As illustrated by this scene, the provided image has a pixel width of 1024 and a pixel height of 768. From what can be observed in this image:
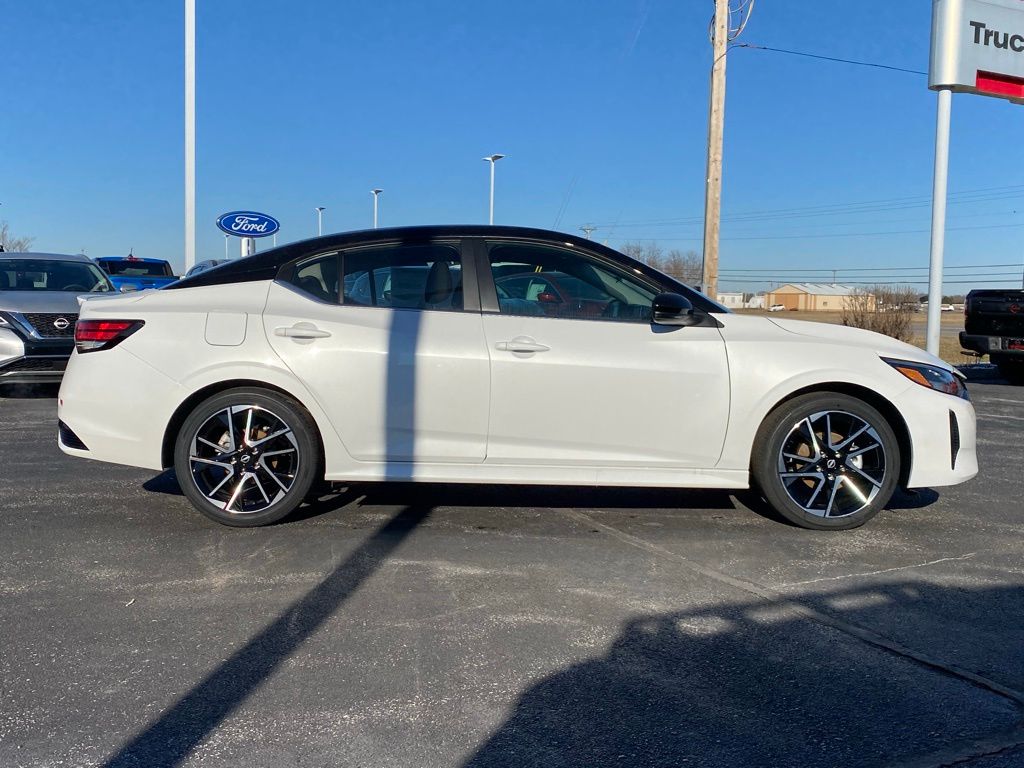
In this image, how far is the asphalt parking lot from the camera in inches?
110

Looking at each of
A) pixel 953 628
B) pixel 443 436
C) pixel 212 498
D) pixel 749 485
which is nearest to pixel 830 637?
pixel 953 628

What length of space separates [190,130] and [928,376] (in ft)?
47.0

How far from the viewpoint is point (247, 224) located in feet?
60.6

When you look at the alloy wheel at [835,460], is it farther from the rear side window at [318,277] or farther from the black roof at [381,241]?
the rear side window at [318,277]

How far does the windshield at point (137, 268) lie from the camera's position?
65.4 feet

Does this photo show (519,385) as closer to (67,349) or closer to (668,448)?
(668,448)

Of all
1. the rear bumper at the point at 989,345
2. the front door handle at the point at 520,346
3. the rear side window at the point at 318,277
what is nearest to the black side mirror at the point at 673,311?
the front door handle at the point at 520,346

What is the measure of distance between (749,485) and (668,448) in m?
0.54

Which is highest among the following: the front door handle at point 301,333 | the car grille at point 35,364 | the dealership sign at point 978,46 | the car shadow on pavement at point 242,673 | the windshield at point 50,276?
the dealership sign at point 978,46

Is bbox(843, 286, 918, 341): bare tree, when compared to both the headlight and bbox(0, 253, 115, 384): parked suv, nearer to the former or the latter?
the headlight

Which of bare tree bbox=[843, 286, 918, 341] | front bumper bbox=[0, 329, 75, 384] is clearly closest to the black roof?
front bumper bbox=[0, 329, 75, 384]

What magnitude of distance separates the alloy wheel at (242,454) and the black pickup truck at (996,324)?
1118cm

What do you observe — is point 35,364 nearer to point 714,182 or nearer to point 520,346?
point 520,346

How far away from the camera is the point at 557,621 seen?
12.3ft
